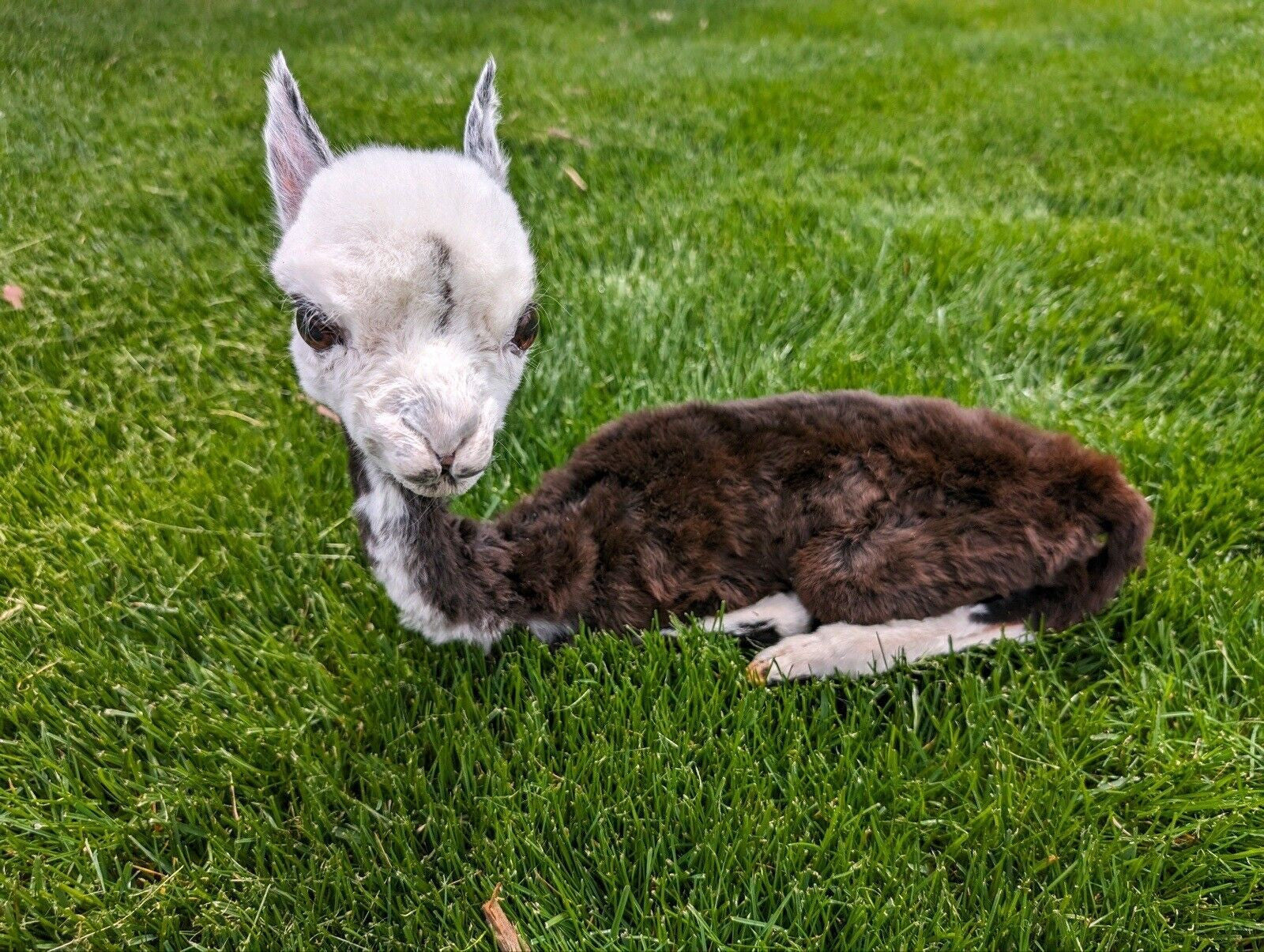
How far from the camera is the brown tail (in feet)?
7.29

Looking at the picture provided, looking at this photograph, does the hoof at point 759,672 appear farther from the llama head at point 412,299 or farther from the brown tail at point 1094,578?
the llama head at point 412,299

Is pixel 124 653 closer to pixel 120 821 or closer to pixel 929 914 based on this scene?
pixel 120 821

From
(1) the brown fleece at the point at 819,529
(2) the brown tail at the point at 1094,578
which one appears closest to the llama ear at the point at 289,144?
(1) the brown fleece at the point at 819,529

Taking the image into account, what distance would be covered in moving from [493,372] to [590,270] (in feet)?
8.48

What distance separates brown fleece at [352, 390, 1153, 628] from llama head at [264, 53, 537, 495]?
464 millimetres

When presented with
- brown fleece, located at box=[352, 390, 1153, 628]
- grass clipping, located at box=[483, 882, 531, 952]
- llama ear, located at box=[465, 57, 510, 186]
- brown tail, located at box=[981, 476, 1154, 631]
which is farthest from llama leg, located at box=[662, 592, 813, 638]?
llama ear, located at box=[465, 57, 510, 186]

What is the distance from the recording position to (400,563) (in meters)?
2.10

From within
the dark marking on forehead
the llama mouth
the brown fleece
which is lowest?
the brown fleece

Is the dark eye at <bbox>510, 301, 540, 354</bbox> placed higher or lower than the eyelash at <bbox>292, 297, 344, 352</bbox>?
lower

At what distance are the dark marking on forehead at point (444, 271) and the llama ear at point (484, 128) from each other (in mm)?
539

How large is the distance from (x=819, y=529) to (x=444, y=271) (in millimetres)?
1201

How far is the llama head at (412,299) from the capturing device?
158 centimetres

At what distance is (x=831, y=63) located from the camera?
8.39 metres

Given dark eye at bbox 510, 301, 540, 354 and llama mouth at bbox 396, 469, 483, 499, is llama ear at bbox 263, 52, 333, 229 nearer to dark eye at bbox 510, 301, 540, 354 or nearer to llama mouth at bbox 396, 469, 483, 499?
dark eye at bbox 510, 301, 540, 354
